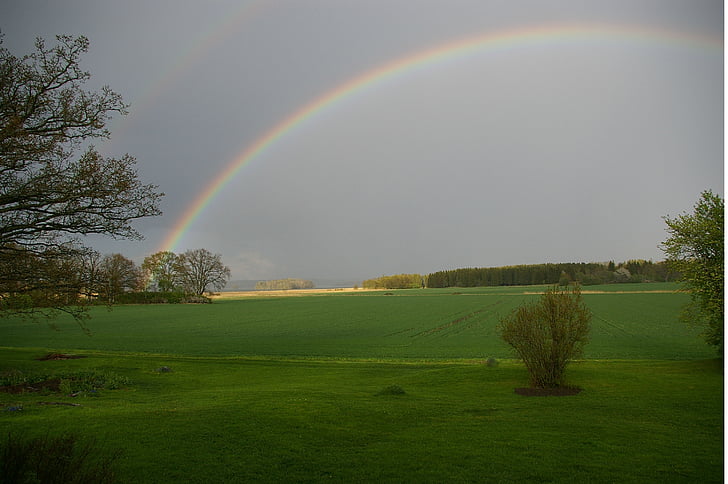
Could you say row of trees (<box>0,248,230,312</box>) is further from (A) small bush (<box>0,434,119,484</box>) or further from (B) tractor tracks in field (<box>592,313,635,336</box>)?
(B) tractor tracks in field (<box>592,313,635,336</box>)

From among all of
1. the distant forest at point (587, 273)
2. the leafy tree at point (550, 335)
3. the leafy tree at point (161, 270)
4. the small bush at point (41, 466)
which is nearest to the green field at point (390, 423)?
the leafy tree at point (550, 335)

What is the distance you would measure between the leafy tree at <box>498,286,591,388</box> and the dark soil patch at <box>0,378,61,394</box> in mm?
17360

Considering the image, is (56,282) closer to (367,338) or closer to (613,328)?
(367,338)

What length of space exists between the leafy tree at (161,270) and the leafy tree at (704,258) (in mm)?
121151

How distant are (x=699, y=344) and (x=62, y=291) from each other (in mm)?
41657

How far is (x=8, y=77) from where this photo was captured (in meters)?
15.5

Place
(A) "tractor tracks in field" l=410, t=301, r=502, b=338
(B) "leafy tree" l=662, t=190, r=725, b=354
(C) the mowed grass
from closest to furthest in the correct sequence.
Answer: (B) "leafy tree" l=662, t=190, r=725, b=354, (C) the mowed grass, (A) "tractor tracks in field" l=410, t=301, r=502, b=338

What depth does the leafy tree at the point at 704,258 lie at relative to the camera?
21391 millimetres

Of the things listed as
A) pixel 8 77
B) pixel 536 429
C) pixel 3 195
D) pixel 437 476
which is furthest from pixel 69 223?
pixel 536 429

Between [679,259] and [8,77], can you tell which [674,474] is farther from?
[8,77]

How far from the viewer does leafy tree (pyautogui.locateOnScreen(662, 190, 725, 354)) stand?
21391 millimetres

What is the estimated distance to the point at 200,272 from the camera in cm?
12975

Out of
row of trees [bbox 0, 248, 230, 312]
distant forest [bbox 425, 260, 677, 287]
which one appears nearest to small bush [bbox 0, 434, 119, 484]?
row of trees [bbox 0, 248, 230, 312]

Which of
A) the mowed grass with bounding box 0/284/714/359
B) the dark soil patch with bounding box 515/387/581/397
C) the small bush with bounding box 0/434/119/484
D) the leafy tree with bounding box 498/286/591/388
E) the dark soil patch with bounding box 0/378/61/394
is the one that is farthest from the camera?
the mowed grass with bounding box 0/284/714/359
